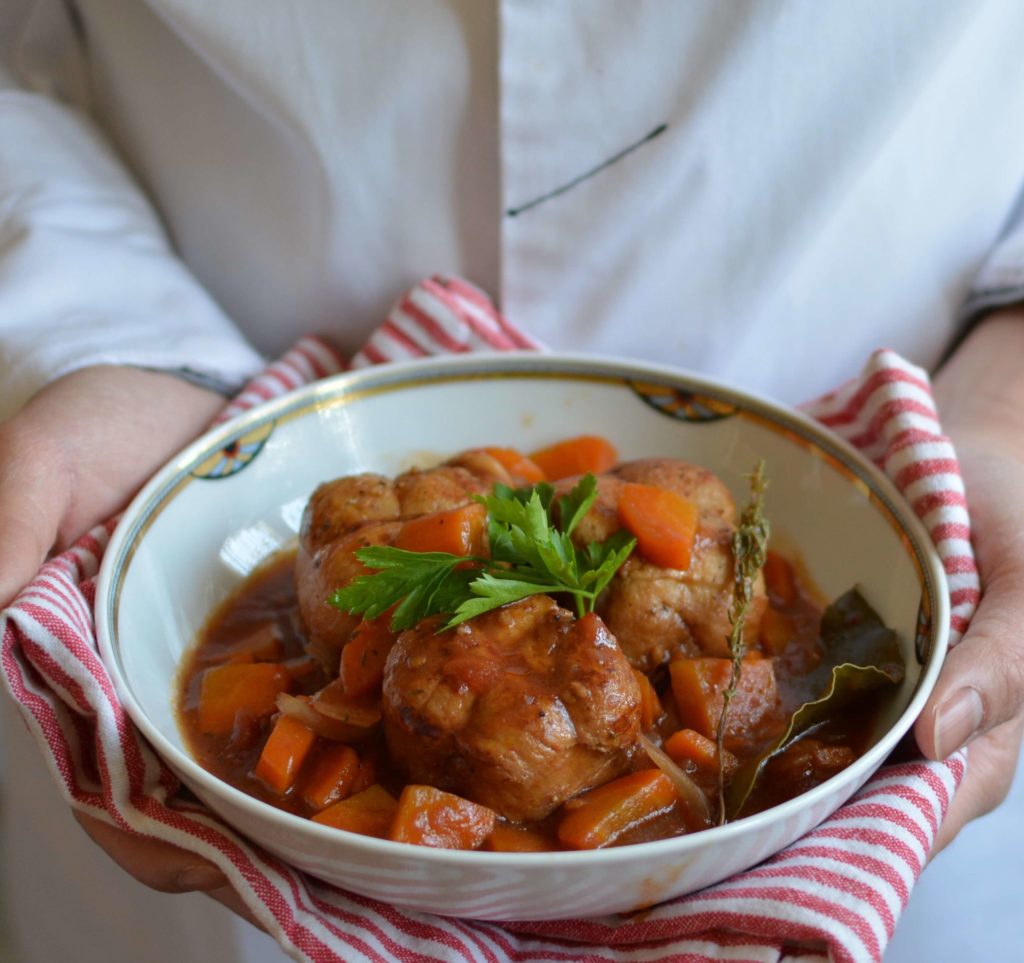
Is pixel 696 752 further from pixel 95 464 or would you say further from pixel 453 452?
pixel 95 464

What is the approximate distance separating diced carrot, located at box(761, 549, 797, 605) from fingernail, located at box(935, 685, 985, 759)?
61cm

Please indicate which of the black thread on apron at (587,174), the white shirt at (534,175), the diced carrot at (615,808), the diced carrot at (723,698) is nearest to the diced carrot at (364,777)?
the diced carrot at (615,808)

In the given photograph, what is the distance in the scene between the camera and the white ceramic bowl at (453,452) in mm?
1540

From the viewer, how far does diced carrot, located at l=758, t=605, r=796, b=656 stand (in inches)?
86.0

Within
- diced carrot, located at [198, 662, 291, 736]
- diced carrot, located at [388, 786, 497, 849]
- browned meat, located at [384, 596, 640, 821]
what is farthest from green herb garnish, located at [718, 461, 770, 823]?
diced carrot, located at [198, 662, 291, 736]

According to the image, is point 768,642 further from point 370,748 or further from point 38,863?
point 38,863

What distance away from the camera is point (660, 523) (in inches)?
80.8

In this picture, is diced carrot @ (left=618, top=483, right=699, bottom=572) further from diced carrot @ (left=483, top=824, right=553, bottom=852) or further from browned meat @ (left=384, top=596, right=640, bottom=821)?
diced carrot @ (left=483, top=824, right=553, bottom=852)

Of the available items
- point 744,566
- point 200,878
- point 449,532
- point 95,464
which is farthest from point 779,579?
point 95,464

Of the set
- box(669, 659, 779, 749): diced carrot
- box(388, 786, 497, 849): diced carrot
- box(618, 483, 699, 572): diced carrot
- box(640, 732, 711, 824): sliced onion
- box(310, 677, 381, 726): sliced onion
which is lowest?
box(310, 677, 381, 726): sliced onion

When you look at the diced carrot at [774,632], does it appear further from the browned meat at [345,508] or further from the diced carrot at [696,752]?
the browned meat at [345,508]

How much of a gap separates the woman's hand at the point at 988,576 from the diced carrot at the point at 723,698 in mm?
296

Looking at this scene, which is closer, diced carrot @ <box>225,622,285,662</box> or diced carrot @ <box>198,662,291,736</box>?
diced carrot @ <box>198,662,291,736</box>

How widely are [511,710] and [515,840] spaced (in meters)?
0.21
